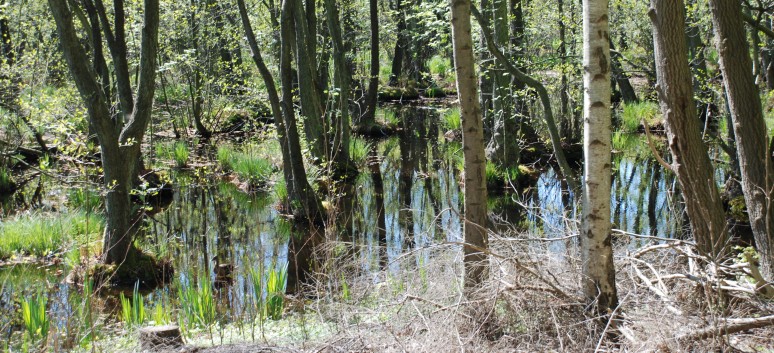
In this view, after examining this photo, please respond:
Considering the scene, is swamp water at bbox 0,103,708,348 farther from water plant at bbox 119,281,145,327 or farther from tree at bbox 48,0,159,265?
tree at bbox 48,0,159,265

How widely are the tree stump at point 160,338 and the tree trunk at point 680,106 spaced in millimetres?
3833

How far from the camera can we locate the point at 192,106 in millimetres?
18859

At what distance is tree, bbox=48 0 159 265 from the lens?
7.45 m

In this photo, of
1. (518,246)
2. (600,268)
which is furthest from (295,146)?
(600,268)

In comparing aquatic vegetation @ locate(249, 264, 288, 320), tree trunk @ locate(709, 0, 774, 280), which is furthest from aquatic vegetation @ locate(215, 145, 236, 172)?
tree trunk @ locate(709, 0, 774, 280)

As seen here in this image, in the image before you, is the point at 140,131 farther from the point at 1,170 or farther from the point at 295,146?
the point at 1,170

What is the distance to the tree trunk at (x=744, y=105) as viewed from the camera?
5.46 meters

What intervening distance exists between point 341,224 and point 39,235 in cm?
419

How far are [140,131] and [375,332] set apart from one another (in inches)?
183

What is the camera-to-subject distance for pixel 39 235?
9078 millimetres

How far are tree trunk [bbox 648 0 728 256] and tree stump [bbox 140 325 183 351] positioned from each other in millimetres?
3833

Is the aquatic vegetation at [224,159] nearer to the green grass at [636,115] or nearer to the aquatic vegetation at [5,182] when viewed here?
the aquatic vegetation at [5,182]

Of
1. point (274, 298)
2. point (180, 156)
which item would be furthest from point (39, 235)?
point (180, 156)

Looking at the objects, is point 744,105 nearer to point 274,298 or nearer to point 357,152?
point 274,298
